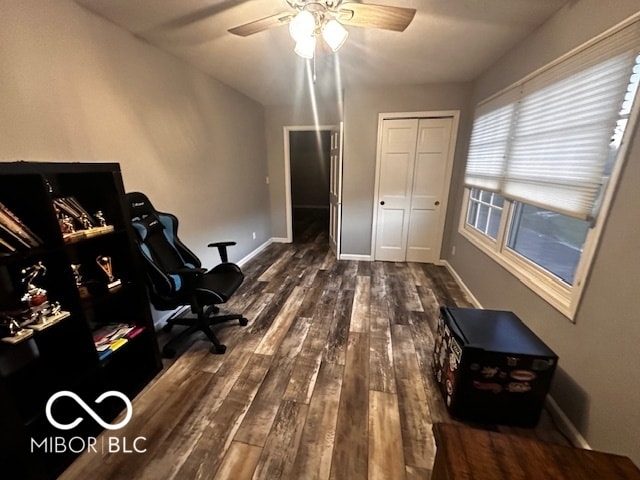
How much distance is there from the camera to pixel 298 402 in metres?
1.60

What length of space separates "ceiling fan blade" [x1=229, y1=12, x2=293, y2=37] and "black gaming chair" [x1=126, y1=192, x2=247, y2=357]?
132 centimetres

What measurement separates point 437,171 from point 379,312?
2108 millimetres

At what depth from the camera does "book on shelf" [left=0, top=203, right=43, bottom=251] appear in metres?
1.10

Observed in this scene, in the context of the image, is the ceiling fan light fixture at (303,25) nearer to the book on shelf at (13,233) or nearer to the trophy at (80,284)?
the book on shelf at (13,233)

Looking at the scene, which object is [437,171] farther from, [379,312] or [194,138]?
[194,138]

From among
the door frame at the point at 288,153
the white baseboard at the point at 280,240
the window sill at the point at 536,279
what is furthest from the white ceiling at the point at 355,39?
the white baseboard at the point at 280,240

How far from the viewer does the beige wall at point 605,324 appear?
1148mm

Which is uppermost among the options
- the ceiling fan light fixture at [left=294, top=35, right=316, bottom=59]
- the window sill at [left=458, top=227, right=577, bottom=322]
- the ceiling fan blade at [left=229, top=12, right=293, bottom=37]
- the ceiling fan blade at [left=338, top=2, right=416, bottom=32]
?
the ceiling fan blade at [left=229, top=12, right=293, bottom=37]

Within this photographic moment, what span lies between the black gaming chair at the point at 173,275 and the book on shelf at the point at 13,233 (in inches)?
22.6

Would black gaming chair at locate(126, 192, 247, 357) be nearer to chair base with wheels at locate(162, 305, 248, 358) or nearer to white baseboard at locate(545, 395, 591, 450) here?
chair base with wheels at locate(162, 305, 248, 358)

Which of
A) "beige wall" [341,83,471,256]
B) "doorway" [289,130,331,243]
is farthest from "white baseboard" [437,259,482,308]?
"doorway" [289,130,331,243]

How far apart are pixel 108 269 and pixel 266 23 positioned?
1712 mm

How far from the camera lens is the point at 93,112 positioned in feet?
5.75

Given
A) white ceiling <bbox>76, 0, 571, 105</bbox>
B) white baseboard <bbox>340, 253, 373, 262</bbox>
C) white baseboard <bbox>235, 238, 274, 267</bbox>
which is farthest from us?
white baseboard <bbox>340, 253, 373, 262</bbox>
